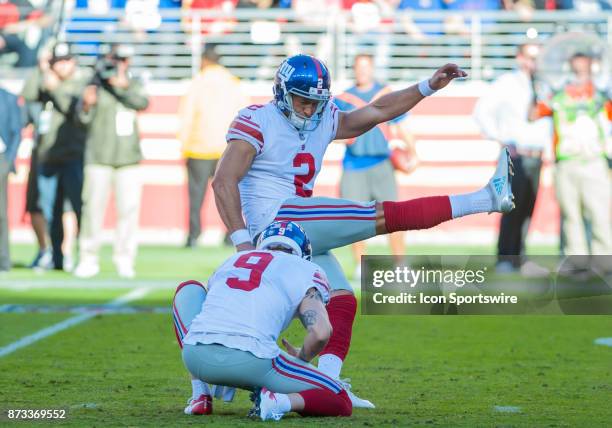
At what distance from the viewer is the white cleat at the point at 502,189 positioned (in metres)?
7.14

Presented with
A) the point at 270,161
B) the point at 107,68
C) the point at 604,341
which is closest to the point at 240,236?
the point at 270,161

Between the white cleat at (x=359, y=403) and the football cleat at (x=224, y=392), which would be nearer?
the football cleat at (x=224, y=392)

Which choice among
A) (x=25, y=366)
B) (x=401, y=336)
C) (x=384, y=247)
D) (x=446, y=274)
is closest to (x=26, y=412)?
(x=25, y=366)

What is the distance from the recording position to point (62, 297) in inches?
511

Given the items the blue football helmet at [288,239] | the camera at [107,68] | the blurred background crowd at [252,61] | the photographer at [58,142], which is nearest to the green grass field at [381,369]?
the blue football helmet at [288,239]

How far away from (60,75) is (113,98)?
641mm

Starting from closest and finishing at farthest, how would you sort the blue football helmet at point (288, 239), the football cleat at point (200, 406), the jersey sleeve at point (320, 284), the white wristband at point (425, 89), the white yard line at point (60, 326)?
the jersey sleeve at point (320, 284) < the blue football helmet at point (288, 239) < the football cleat at point (200, 406) < the white wristband at point (425, 89) < the white yard line at point (60, 326)

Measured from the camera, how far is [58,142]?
15.4m

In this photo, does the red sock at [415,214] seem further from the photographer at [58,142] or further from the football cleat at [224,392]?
the photographer at [58,142]

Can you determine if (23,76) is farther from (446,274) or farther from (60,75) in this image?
(446,274)

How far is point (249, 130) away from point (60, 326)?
412cm

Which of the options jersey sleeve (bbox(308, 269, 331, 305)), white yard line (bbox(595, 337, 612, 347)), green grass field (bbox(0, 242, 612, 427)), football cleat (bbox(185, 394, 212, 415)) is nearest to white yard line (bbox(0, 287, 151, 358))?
green grass field (bbox(0, 242, 612, 427))

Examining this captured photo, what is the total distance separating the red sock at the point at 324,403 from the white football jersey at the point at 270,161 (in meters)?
1.13

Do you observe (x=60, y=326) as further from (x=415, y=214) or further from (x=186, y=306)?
(x=415, y=214)
